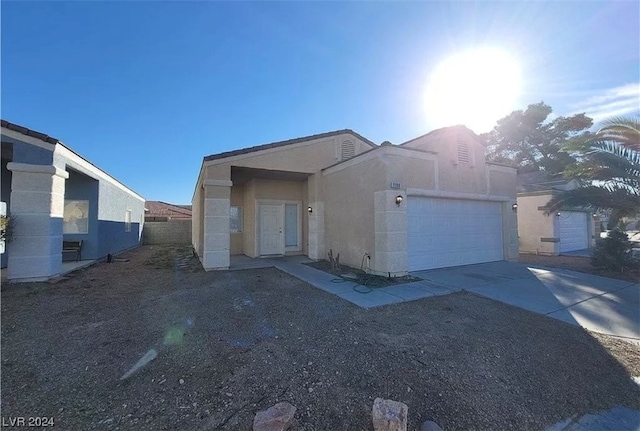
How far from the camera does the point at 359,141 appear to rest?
12008 millimetres

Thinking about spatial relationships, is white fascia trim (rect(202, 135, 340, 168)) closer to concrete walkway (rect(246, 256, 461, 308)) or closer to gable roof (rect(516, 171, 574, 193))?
concrete walkway (rect(246, 256, 461, 308))

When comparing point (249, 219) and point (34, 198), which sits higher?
point (34, 198)

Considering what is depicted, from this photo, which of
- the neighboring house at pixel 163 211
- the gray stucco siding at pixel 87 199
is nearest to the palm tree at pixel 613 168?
the gray stucco siding at pixel 87 199

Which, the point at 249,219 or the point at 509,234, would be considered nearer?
the point at 509,234

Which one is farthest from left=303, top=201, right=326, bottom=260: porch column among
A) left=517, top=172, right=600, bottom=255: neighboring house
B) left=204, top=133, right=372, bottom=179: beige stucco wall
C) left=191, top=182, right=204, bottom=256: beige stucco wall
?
left=517, top=172, right=600, bottom=255: neighboring house

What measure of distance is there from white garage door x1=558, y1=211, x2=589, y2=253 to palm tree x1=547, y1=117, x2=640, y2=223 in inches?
249

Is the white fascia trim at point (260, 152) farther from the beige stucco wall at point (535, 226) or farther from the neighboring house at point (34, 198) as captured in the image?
the beige stucco wall at point (535, 226)

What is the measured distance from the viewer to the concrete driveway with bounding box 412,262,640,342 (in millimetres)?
4824

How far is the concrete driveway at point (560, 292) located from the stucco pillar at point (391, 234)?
2.89ft

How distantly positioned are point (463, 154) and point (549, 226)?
8597 millimetres

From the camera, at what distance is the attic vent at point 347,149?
11.6 m

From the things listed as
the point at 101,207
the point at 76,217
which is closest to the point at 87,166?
the point at 101,207

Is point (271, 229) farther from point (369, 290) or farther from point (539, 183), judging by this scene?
point (539, 183)

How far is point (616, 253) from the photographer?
8.77 meters
